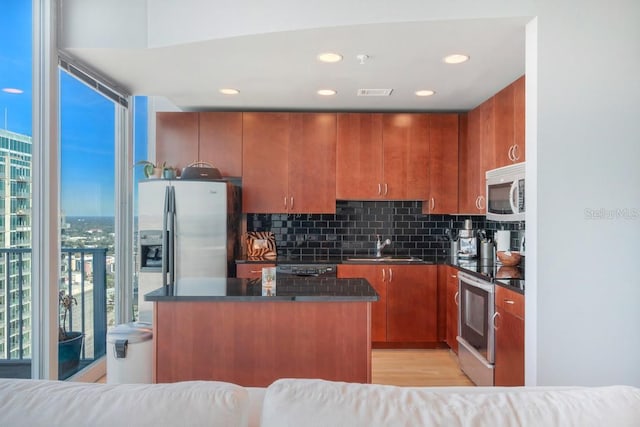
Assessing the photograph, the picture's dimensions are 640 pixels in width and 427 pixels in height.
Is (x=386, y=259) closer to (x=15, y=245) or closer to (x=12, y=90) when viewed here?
(x=15, y=245)

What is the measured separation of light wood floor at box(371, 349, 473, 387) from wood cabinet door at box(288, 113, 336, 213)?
1.74 m

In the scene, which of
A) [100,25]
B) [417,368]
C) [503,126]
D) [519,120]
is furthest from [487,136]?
[100,25]

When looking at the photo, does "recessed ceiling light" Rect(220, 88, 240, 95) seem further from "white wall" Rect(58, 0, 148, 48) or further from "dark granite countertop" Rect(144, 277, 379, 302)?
"dark granite countertop" Rect(144, 277, 379, 302)

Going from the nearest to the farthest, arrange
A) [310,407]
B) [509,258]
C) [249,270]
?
[310,407], [509,258], [249,270]

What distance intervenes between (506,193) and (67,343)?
3.50 m

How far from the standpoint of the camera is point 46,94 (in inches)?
103

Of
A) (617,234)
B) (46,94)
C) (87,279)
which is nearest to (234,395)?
(617,234)

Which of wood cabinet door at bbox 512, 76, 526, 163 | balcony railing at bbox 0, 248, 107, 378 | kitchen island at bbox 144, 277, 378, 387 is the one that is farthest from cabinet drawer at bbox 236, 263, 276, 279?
wood cabinet door at bbox 512, 76, 526, 163

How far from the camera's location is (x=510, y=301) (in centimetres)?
264

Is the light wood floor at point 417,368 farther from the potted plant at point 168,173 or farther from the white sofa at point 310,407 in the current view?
the white sofa at point 310,407

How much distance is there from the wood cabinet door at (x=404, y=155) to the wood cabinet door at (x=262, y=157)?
1.04 meters

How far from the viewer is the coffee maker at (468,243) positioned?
14.2ft

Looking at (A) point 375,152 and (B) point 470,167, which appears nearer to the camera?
(B) point 470,167

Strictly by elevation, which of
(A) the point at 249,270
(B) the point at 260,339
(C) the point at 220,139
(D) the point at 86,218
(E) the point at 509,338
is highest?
(C) the point at 220,139
